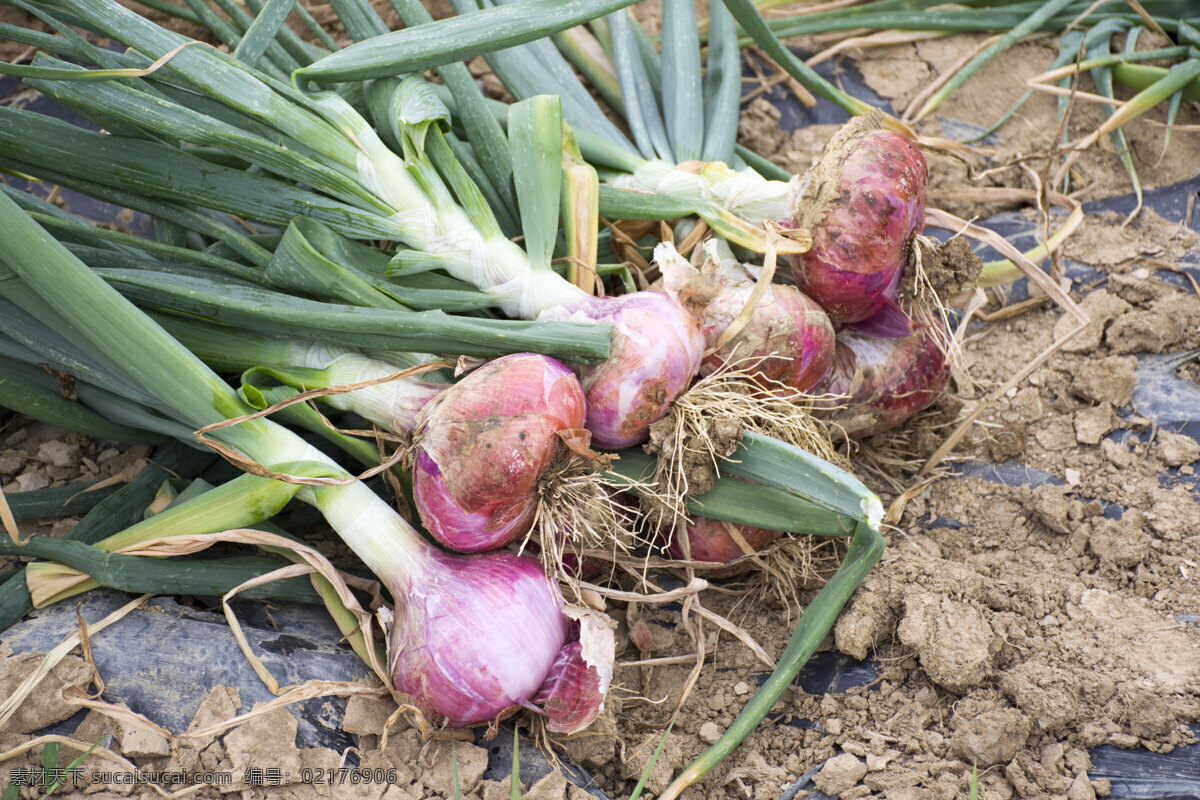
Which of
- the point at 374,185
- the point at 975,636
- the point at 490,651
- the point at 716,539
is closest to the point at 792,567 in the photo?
the point at 716,539

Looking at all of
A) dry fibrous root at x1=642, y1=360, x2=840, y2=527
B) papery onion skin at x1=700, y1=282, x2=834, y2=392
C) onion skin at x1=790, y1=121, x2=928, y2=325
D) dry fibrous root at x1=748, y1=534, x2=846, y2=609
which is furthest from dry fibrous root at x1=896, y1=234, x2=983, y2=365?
dry fibrous root at x1=748, y1=534, x2=846, y2=609

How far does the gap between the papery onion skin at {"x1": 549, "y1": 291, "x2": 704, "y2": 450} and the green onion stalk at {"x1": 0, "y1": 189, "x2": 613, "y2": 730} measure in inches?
10.1

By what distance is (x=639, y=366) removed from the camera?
122 centimetres

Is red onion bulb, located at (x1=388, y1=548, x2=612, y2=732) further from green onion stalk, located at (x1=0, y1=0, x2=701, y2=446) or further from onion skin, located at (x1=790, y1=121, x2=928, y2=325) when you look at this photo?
onion skin, located at (x1=790, y1=121, x2=928, y2=325)

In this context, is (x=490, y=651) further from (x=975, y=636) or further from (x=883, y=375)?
(x=883, y=375)

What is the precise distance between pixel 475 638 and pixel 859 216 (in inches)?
34.9

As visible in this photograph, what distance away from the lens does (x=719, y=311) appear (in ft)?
4.55

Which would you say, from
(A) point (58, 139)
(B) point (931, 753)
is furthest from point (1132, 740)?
(A) point (58, 139)

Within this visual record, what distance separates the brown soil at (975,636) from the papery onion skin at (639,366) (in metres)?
0.37

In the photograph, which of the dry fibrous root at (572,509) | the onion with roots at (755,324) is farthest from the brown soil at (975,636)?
the onion with roots at (755,324)

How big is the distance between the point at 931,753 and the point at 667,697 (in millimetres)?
387

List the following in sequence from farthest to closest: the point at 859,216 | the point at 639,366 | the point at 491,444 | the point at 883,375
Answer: the point at 883,375 < the point at 859,216 < the point at 639,366 < the point at 491,444

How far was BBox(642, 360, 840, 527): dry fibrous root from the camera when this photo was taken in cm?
123

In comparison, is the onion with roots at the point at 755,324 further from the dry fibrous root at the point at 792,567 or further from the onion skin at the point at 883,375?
the dry fibrous root at the point at 792,567
